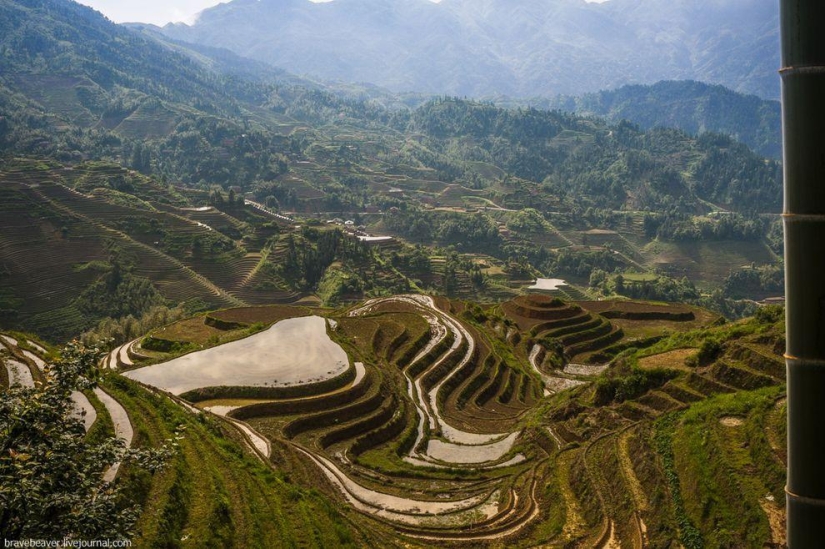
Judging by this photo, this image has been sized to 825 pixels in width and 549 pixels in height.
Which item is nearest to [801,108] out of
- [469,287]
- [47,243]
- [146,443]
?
[146,443]

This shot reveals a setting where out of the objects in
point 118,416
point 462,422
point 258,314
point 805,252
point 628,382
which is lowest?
point 462,422

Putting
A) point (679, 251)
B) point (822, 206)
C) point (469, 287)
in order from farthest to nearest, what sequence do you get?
point (679, 251), point (469, 287), point (822, 206)

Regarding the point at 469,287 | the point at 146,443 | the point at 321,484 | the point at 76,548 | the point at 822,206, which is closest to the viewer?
the point at 822,206

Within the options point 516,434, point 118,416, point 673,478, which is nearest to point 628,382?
point 516,434

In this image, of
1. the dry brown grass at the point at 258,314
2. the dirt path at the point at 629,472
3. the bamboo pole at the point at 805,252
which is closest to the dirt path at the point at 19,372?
the dirt path at the point at 629,472

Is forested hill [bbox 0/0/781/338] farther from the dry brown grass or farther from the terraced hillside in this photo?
the terraced hillside

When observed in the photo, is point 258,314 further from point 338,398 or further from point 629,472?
point 629,472

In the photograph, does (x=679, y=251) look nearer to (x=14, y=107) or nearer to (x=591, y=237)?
(x=591, y=237)
